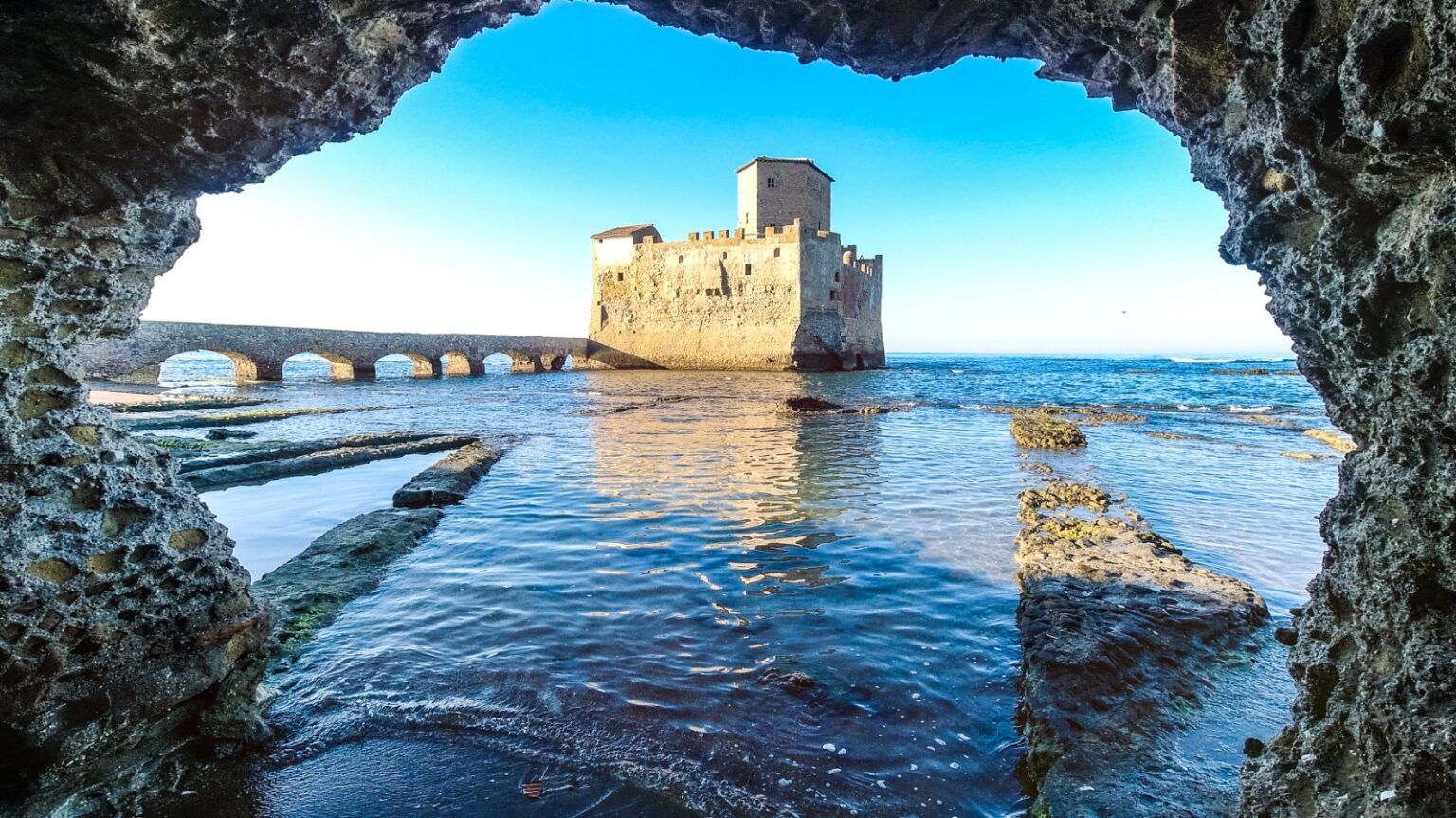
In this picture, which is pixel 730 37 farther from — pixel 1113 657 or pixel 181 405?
pixel 181 405

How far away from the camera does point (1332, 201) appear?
1.92 metres

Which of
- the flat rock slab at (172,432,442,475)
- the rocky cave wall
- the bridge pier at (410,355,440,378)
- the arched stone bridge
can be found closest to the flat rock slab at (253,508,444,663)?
the rocky cave wall

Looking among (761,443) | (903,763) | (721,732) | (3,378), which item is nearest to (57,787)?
(3,378)

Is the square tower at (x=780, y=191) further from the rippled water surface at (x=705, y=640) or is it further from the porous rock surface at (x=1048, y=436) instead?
the rippled water surface at (x=705, y=640)

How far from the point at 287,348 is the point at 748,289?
85.5 ft

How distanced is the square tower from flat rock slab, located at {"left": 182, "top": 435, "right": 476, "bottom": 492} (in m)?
34.4

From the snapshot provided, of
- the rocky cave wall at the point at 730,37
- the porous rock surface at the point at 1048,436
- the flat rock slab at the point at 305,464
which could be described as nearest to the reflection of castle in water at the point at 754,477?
the porous rock surface at the point at 1048,436

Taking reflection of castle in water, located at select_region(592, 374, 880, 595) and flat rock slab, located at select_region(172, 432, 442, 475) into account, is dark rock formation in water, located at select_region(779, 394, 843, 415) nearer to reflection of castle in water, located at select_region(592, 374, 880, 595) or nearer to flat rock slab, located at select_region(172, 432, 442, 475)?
reflection of castle in water, located at select_region(592, 374, 880, 595)

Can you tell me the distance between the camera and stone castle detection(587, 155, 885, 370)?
41156 millimetres

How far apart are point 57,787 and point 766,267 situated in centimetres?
4065

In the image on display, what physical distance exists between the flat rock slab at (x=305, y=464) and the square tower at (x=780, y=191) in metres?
34.4

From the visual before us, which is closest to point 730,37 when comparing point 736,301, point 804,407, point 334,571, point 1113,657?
point 1113,657

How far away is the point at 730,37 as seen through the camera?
3.87 meters

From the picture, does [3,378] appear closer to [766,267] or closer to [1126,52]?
[1126,52]
